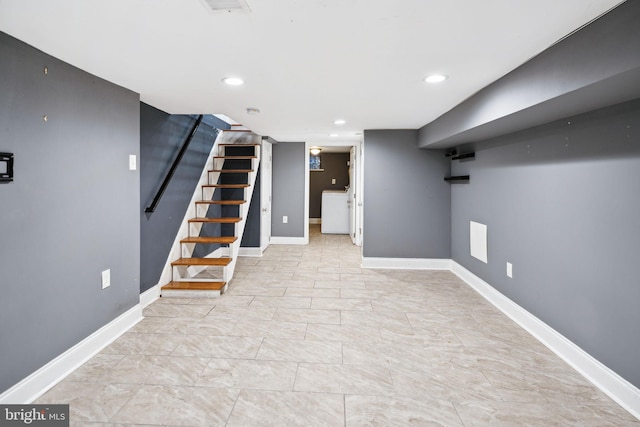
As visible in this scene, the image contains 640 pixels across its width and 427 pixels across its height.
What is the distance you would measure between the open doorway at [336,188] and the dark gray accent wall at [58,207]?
4.24m

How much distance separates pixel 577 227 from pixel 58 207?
3.46 meters

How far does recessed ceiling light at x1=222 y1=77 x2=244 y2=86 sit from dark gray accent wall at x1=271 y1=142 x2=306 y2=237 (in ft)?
Result: 12.9

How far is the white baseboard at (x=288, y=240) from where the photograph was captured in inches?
263

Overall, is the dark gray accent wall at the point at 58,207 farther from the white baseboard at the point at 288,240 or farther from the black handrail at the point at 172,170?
the white baseboard at the point at 288,240

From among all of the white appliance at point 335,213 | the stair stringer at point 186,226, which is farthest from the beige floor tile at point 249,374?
the white appliance at point 335,213

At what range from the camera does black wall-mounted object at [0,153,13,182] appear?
1717mm

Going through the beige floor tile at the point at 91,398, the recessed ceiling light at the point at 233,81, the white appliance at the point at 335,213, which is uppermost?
the recessed ceiling light at the point at 233,81

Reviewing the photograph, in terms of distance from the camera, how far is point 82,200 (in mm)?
2295

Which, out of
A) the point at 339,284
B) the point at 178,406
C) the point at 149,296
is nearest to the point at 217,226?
the point at 149,296

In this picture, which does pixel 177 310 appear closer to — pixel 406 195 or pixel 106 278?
pixel 106 278

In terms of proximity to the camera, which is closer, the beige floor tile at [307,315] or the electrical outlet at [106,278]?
the electrical outlet at [106,278]

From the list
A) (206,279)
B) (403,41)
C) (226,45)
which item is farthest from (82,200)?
(403,41)

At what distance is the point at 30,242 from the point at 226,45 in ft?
5.28

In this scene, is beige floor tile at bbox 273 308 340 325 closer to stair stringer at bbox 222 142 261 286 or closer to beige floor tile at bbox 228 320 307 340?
beige floor tile at bbox 228 320 307 340
